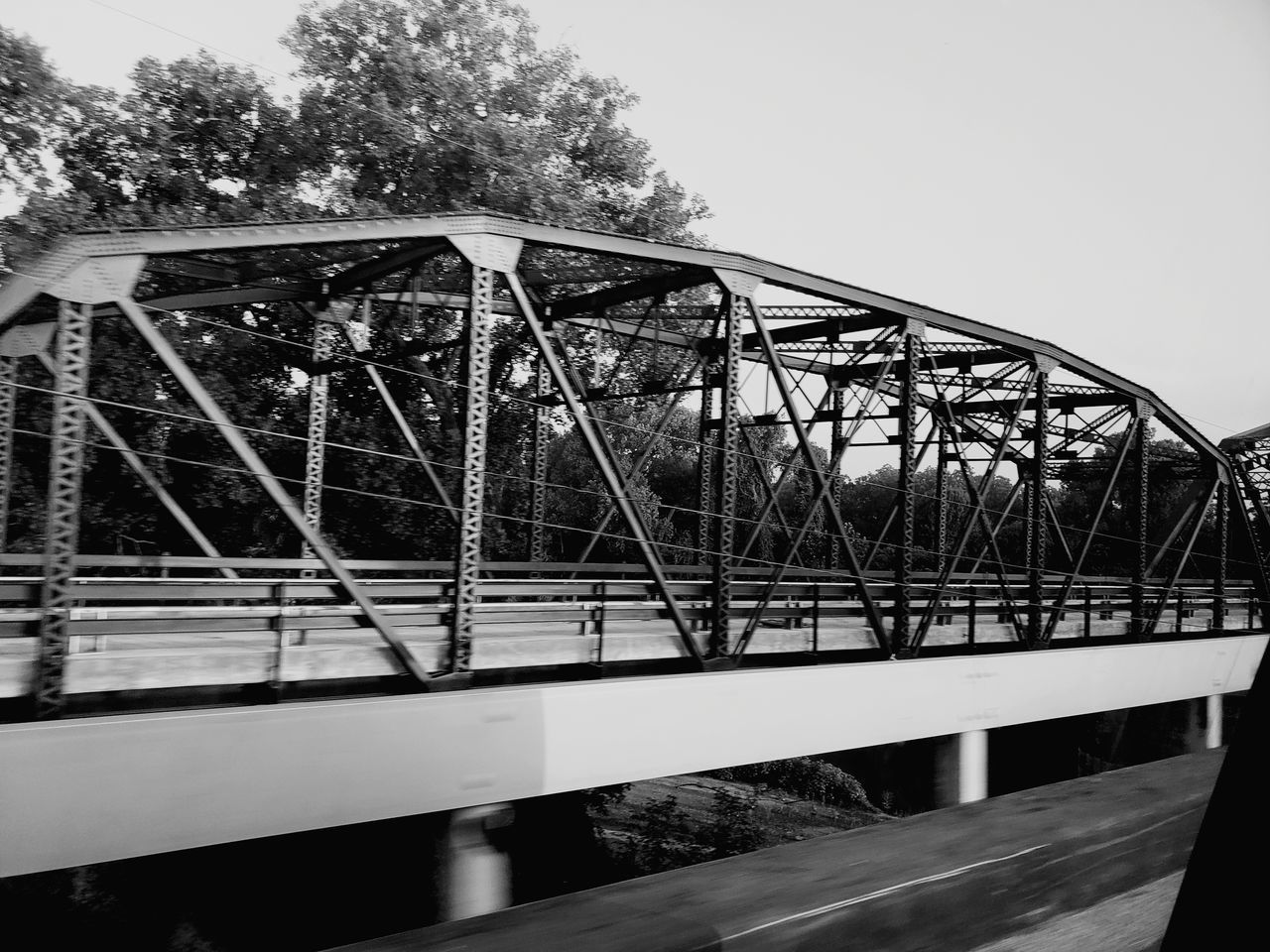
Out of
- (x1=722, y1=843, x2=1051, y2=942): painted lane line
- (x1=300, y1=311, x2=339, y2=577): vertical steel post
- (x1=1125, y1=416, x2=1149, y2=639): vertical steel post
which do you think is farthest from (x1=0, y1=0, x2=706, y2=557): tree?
(x1=722, y1=843, x2=1051, y2=942): painted lane line

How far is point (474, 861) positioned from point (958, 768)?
8082 mm

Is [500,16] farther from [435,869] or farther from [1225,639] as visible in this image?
[435,869]

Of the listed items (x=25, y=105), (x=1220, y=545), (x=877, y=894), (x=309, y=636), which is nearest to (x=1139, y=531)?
(x=1220, y=545)

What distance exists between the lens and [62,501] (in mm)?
6914

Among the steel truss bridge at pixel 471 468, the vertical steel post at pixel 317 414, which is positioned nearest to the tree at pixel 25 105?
the steel truss bridge at pixel 471 468

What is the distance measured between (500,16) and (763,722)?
963 inches

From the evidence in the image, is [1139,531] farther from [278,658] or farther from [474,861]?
[278,658]

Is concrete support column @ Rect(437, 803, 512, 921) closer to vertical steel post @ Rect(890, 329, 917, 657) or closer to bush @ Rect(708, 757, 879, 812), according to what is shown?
vertical steel post @ Rect(890, 329, 917, 657)

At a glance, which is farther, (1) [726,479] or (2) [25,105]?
(2) [25,105]

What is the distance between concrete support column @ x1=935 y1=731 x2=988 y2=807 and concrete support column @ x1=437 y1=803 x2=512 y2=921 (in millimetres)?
7287

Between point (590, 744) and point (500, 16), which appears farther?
point (500, 16)

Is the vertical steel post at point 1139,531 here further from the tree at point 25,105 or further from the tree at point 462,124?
the tree at point 25,105

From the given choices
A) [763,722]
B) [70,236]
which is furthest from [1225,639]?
[70,236]

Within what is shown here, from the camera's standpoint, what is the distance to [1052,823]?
6.16 ft
